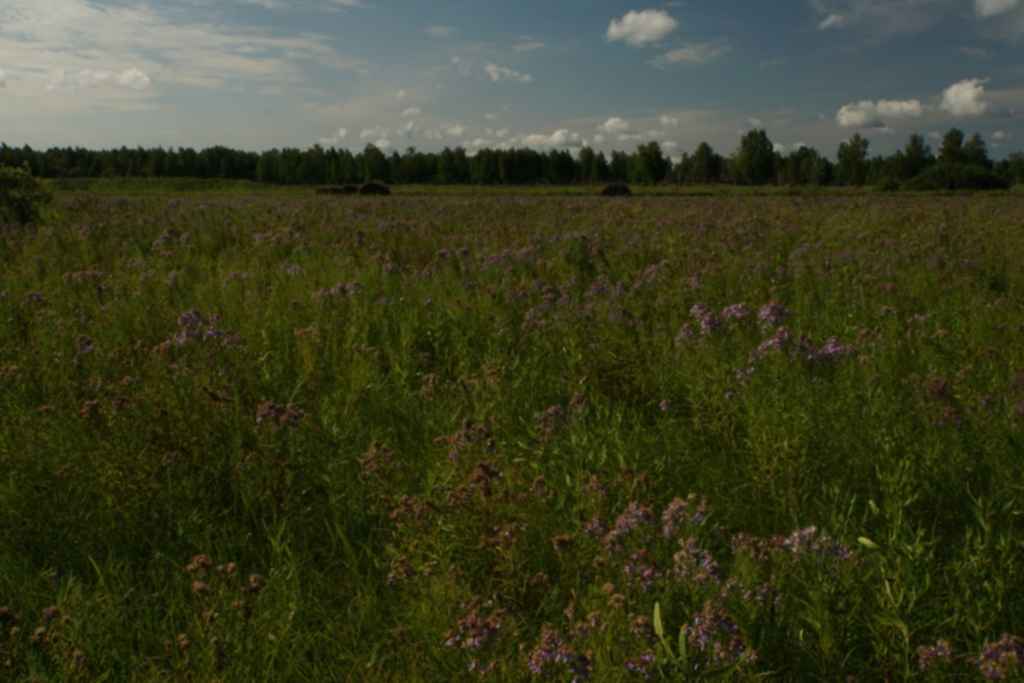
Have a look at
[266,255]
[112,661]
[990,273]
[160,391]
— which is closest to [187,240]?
[266,255]

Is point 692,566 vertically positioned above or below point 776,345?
below

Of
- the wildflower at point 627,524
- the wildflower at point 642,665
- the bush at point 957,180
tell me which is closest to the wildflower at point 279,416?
the wildflower at point 627,524

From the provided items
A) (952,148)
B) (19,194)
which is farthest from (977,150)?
(19,194)

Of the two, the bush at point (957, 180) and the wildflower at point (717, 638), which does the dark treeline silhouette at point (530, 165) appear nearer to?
the bush at point (957, 180)

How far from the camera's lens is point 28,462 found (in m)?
3.41

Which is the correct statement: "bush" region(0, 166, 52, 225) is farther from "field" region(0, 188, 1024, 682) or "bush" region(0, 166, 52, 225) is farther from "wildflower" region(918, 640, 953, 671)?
"wildflower" region(918, 640, 953, 671)

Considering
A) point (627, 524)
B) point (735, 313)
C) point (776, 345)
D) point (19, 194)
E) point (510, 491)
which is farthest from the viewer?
point (19, 194)

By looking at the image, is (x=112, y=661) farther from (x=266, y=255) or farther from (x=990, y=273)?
(x=990, y=273)

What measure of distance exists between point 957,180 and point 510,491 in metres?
63.4

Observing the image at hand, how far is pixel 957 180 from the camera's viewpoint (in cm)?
5544

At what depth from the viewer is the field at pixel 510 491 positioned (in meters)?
2.32

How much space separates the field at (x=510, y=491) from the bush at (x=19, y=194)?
7.28 meters

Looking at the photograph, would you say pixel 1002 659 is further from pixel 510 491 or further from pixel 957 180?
pixel 957 180

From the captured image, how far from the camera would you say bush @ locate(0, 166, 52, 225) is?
11.9 m
